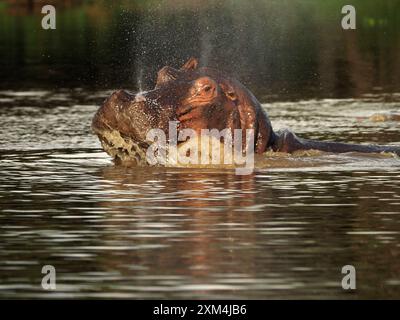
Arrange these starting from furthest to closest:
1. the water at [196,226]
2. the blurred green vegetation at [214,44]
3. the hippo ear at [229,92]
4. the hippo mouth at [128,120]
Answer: the blurred green vegetation at [214,44], the hippo ear at [229,92], the hippo mouth at [128,120], the water at [196,226]

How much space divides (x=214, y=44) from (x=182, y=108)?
13893 millimetres

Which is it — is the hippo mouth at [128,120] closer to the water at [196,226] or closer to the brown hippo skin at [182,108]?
the brown hippo skin at [182,108]

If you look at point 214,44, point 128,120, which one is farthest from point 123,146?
point 214,44

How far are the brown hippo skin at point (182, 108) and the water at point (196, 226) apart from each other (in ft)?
1.48

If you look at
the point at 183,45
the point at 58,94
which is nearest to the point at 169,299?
the point at 58,94

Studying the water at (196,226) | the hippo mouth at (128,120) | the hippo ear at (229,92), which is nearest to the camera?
the water at (196,226)

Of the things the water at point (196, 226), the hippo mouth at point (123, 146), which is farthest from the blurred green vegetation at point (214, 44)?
the water at point (196, 226)

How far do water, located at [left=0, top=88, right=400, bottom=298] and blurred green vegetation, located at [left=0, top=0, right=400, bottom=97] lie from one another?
21.7 ft

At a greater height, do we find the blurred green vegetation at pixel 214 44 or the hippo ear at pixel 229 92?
the hippo ear at pixel 229 92

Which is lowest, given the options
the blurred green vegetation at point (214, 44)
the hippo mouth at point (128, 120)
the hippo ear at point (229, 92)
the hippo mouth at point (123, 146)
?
the blurred green vegetation at point (214, 44)

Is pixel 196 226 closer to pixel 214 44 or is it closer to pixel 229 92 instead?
pixel 229 92

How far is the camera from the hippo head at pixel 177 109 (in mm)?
16172
